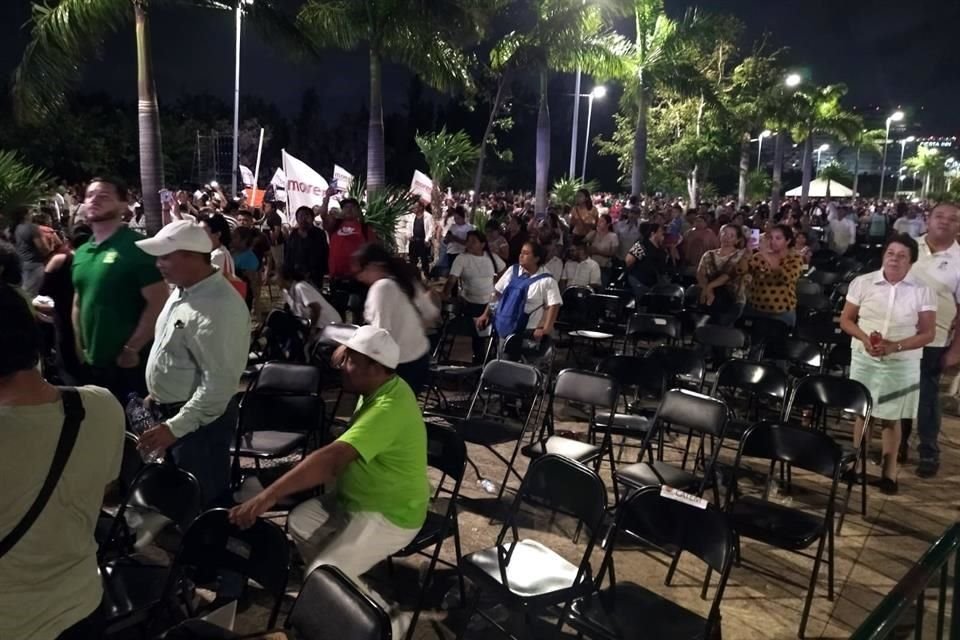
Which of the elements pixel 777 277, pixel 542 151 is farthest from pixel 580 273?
pixel 542 151

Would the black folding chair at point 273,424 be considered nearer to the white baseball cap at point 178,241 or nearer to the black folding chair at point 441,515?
the black folding chair at point 441,515

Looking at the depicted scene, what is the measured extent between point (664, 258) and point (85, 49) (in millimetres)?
8927

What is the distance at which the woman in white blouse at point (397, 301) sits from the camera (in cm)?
484

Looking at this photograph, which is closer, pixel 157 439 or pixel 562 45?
pixel 157 439

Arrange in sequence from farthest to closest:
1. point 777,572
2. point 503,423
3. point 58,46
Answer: point 58,46
point 503,423
point 777,572

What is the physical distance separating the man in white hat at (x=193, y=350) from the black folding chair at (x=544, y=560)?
1376 millimetres

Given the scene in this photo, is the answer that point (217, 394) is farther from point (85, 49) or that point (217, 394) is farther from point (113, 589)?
point (85, 49)

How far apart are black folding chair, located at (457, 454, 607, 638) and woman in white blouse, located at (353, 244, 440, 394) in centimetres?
162

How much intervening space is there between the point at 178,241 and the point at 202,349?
51cm

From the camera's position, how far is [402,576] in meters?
4.07

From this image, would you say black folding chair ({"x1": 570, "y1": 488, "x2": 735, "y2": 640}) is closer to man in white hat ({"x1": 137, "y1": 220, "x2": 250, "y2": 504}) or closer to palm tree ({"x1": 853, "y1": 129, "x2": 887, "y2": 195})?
man in white hat ({"x1": 137, "y1": 220, "x2": 250, "y2": 504})

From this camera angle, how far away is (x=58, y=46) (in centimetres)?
1038

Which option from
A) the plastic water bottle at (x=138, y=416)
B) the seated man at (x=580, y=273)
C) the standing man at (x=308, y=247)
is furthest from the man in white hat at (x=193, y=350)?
the seated man at (x=580, y=273)

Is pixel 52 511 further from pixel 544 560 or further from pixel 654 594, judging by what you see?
pixel 654 594
